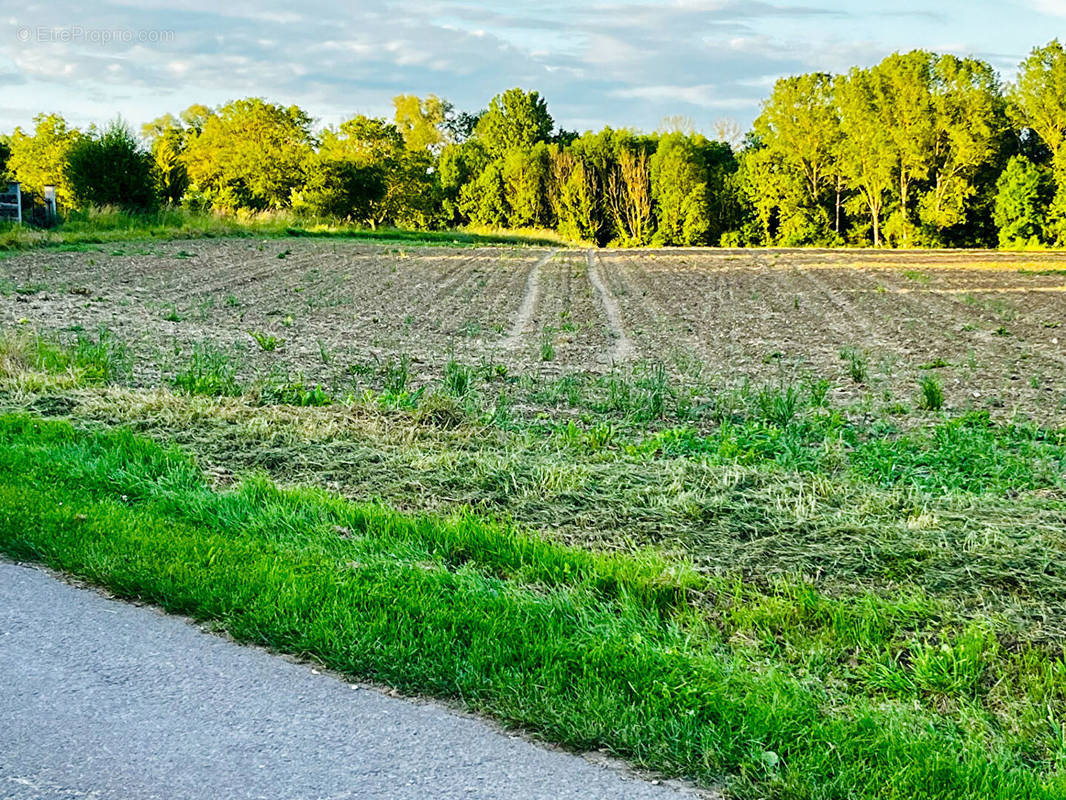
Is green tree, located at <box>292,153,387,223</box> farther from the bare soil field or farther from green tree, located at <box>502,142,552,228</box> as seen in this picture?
the bare soil field

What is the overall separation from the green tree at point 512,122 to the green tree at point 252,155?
874 inches

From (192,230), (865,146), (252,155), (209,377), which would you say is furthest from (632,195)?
(209,377)

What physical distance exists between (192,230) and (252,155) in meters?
21.2

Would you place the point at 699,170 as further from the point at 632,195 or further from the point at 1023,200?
the point at 1023,200

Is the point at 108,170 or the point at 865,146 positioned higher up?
the point at 865,146

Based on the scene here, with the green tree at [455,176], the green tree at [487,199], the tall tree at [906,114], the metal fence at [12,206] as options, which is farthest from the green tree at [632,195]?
the metal fence at [12,206]

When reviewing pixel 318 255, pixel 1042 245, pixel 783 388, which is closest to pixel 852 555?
pixel 783 388

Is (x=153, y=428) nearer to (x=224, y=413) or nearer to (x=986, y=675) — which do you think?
(x=224, y=413)

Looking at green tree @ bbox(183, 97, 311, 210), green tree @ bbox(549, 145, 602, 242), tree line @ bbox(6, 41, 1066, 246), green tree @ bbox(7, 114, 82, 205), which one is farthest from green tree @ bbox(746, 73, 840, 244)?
green tree @ bbox(7, 114, 82, 205)

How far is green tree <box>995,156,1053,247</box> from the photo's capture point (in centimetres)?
5250

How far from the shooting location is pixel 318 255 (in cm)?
3309

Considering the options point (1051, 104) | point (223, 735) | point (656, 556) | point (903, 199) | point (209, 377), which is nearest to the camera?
point (223, 735)

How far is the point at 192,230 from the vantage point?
130ft

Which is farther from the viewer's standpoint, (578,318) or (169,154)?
(169,154)
